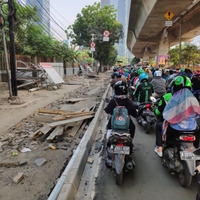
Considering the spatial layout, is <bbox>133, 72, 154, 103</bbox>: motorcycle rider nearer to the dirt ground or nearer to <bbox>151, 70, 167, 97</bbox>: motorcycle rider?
<bbox>151, 70, 167, 97</bbox>: motorcycle rider

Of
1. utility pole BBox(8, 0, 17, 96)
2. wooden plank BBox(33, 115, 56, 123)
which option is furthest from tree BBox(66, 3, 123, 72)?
wooden plank BBox(33, 115, 56, 123)

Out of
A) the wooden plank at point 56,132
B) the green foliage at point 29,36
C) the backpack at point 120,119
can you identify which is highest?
the green foliage at point 29,36

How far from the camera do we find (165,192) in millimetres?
3094

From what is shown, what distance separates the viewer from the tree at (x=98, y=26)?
127 ft

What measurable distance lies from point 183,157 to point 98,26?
39958mm

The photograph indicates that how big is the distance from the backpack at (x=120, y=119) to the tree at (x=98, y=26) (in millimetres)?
35487

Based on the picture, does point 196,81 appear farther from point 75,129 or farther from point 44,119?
point 44,119

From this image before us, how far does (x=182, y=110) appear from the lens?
3.18 metres

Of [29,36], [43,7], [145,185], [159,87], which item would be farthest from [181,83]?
[29,36]

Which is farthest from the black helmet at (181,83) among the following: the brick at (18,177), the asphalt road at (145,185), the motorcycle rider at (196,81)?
the motorcycle rider at (196,81)

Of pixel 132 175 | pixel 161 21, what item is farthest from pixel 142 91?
pixel 161 21

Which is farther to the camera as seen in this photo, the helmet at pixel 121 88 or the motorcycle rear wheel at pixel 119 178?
the helmet at pixel 121 88

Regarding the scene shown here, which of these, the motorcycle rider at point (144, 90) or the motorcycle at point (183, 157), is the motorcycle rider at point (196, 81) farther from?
the motorcycle at point (183, 157)

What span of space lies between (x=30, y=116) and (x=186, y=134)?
5.71 meters
